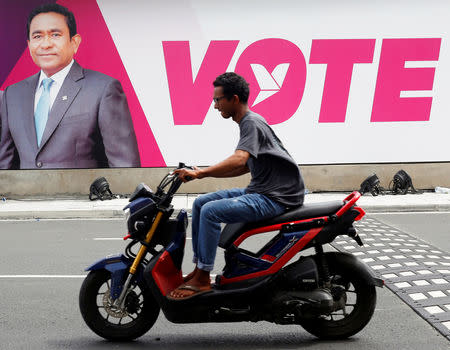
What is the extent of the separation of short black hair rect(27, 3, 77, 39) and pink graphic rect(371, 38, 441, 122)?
277 inches

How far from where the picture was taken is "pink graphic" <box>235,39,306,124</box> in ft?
54.2

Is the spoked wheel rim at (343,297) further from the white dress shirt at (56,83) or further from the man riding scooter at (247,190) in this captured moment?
the white dress shirt at (56,83)

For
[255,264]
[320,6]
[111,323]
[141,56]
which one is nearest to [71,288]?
[111,323]

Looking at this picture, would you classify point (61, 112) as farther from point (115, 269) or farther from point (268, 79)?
point (115, 269)

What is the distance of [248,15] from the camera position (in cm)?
1655

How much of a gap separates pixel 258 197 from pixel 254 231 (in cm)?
24

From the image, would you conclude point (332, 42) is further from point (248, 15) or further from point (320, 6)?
point (248, 15)

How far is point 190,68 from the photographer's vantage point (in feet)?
54.3

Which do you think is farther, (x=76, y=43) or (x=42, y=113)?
(x=76, y=43)

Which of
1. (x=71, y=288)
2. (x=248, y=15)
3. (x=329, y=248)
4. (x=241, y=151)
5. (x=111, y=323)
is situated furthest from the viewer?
(x=248, y=15)

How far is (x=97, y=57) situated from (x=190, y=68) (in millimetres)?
2135

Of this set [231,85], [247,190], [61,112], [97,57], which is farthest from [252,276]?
[97,57]

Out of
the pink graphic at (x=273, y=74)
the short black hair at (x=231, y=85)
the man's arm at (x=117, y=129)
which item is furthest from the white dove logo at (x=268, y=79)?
the short black hair at (x=231, y=85)

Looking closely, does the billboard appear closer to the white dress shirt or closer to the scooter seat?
the white dress shirt
